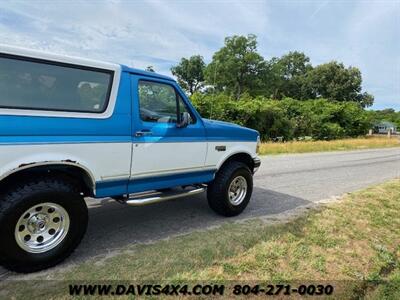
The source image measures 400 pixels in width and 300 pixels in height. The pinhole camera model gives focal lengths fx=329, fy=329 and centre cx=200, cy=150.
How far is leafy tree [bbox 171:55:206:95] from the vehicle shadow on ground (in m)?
62.9

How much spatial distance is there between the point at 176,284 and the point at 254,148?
10.3ft

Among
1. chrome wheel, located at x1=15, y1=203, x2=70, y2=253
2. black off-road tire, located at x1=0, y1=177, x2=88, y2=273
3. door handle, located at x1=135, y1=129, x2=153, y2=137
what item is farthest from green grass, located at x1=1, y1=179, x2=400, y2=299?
door handle, located at x1=135, y1=129, x2=153, y2=137

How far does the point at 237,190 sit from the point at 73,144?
9.98ft

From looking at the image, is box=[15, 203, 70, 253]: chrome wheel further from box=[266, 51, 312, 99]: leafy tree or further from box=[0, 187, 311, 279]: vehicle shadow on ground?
box=[266, 51, 312, 99]: leafy tree

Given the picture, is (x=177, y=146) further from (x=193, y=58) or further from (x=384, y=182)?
(x=193, y=58)

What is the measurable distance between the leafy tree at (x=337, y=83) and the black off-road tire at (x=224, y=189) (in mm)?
64515

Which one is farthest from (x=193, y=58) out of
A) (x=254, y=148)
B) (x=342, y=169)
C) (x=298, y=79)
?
(x=254, y=148)

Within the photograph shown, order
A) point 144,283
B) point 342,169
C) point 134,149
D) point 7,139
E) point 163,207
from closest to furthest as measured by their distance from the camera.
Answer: point 7,139 → point 144,283 → point 134,149 → point 163,207 → point 342,169

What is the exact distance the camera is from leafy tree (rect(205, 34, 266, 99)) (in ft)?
186

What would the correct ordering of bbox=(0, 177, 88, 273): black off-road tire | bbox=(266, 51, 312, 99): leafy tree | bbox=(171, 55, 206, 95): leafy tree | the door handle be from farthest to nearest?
bbox=(171, 55, 206, 95): leafy tree
bbox=(266, 51, 312, 99): leafy tree
the door handle
bbox=(0, 177, 88, 273): black off-road tire

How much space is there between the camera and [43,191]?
3.31 metres

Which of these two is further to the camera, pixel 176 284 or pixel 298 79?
pixel 298 79

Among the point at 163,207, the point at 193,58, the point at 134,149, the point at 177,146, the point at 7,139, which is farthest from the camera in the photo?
the point at 193,58

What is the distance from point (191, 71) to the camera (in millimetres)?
68375
